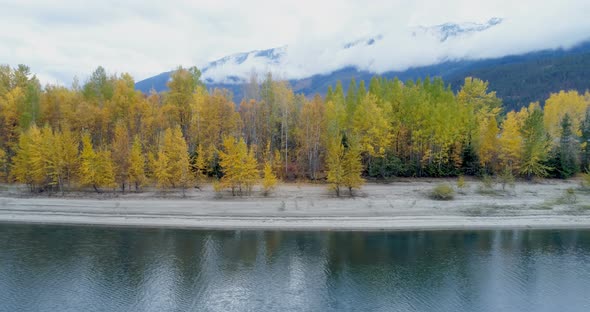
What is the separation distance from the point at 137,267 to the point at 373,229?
24.2 meters

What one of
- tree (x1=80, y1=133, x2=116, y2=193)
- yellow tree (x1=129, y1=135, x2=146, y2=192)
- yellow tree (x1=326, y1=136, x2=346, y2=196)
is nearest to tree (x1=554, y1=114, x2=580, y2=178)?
Answer: yellow tree (x1=326, y1=136, x2=346, y2=196)

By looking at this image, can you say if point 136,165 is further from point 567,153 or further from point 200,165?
point 567,153

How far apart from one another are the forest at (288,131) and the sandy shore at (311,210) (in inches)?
135

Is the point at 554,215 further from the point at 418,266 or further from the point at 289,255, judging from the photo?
the point at 289,255

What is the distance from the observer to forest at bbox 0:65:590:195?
56.9 m

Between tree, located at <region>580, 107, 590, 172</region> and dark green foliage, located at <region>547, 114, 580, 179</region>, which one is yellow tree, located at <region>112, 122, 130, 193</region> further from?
tree, located at <region>580, 107, 590, 172</region>

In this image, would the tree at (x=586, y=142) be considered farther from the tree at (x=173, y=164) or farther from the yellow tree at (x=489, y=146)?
the tree at (x=173, y=164)

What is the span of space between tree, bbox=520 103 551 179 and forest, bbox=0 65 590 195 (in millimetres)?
146

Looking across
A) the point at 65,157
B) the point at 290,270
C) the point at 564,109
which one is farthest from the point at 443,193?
the point at 65,157

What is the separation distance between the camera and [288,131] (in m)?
62.3

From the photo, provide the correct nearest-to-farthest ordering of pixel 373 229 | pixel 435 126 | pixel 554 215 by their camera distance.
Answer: pixel 373 229 < pixel 554 215 < pixel 435 126

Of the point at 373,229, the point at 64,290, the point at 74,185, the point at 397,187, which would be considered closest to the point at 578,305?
the point at 373,229

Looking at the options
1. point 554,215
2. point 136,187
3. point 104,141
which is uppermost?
point 104,141

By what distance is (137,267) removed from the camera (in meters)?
33.7
